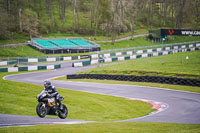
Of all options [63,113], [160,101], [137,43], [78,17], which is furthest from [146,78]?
[78,17]

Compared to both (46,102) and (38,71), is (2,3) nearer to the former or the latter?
(38,71)

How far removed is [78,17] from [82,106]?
68583 millimetres

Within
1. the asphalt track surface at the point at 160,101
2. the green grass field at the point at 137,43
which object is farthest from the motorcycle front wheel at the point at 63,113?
the green grass field at the point at 137,43

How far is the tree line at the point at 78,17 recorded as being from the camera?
2758 inches

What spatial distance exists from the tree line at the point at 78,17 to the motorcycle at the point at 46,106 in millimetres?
49701

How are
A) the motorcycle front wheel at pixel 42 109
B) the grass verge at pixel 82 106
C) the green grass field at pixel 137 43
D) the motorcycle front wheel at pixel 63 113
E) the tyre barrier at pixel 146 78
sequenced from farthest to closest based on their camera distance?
the green grass field at pixel 137 43 → the tyre barrier at pixel 146 78 → the grass verge at pixel 82 106 → the motorcycle front wheel at pixel 63 113 → the motorcycle front wheel at pixel 42 109

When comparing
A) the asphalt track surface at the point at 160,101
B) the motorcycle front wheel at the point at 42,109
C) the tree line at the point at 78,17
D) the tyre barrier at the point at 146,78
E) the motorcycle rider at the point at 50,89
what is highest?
the tree line at the point at 78,17

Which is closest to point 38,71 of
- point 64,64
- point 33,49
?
point 64,64

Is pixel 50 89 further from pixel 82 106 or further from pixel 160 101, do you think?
pixel 160 101

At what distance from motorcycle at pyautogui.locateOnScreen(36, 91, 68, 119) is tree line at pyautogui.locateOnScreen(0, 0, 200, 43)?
163 ft

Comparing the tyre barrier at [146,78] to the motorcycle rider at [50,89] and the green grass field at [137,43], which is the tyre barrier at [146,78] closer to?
the motorcycle rider at [50,89]

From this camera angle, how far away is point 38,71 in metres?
42.6

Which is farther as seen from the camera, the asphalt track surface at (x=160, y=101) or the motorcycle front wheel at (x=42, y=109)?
the motorcycle front wheel at (x=42, y=109)

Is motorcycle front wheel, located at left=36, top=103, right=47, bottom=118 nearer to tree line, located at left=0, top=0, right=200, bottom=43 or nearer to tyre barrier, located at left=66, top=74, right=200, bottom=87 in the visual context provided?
tyre barrier, located at left=66, top=74, right=200, bottom=87
